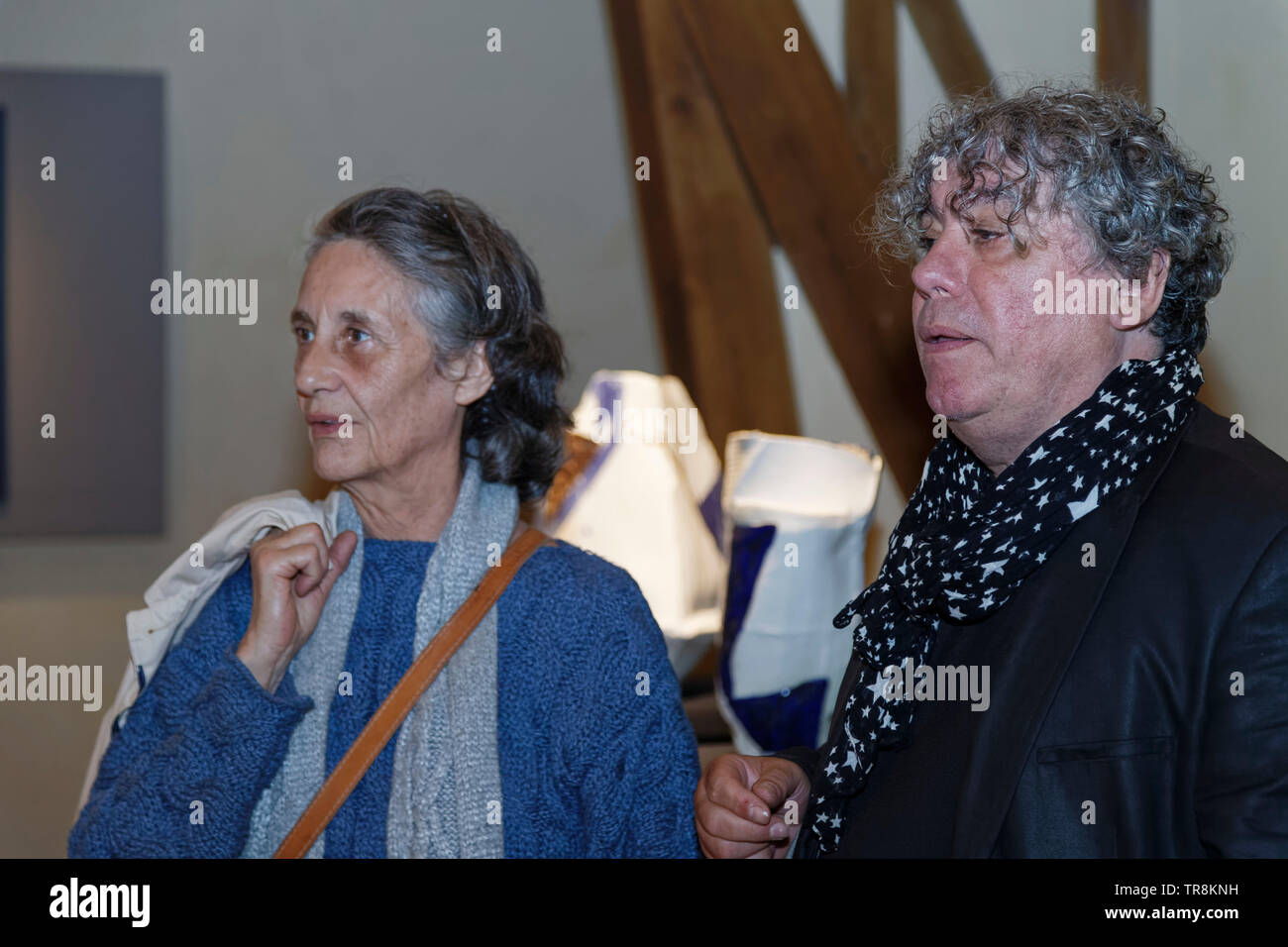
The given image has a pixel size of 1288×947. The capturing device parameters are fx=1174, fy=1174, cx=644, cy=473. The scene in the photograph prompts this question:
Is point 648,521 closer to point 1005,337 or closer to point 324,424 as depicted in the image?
point 324,424

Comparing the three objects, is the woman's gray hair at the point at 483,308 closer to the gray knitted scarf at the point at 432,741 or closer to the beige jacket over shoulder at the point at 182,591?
the gray knitted scarf at the point at 432,741

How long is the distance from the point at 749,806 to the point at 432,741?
0.50 m

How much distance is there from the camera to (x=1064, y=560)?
1.40 m

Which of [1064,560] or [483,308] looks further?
[483,308]

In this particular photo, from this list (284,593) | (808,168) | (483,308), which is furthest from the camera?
(808,168)

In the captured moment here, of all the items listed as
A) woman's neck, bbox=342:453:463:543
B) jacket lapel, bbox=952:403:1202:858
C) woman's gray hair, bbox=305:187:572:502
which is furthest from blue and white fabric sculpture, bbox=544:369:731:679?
jacket lapel, bbox=952:403:1202:858

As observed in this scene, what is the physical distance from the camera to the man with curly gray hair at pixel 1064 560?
1.25 m

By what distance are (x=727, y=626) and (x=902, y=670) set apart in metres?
1.37

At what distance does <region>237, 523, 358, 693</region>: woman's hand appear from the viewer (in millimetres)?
1760

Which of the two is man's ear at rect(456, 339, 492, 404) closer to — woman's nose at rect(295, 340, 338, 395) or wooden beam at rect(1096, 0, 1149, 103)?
woman's nose at rect(295, 340, 338, 395)

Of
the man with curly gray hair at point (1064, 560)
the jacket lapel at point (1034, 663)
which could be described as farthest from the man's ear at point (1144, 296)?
the jacket lapel at point (1034, 663)

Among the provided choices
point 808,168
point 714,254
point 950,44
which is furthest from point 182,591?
point 950,44

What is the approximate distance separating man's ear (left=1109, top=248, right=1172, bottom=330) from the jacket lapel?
160mm
